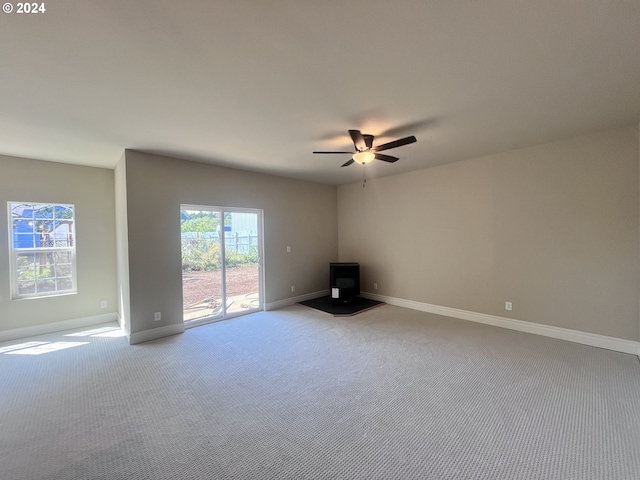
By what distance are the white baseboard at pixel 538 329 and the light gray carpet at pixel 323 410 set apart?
14 cm

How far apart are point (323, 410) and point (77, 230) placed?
478 cm

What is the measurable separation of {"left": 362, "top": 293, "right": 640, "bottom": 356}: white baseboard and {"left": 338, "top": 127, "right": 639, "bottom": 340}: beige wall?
0.24 ft

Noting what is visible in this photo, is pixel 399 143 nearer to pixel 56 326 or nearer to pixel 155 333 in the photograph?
pixel 155 333

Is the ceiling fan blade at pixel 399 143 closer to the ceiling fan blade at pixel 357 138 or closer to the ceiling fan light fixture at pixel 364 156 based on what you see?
the ceiling fan light fixture at pixel 364 156

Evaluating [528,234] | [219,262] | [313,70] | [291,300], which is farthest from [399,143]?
[291,300]

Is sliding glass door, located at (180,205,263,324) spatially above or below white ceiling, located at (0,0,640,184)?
below

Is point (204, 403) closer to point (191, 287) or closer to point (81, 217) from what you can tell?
point (191, 287)

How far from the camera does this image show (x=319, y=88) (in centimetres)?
215

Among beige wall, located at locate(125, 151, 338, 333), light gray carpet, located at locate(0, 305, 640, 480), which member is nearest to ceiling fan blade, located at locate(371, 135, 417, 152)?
light gray carpet, located at locate(0, 305, 640, 480)

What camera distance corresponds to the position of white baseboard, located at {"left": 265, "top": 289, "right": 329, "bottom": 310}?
5.25 m

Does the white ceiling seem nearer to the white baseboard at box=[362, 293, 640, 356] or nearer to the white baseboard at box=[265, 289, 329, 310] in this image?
the white baseboard at box=[362, 293, 640, 356]

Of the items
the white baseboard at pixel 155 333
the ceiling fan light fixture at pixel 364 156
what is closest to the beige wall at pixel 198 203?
the white baseboard at pixel 155 333

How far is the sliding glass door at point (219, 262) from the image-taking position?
4328 mm

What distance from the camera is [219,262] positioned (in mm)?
4641
